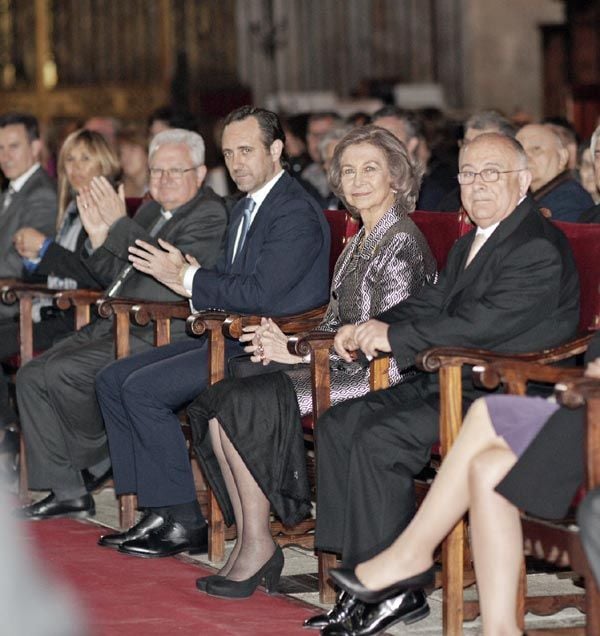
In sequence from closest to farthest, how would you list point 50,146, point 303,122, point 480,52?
point 303,122, point 50,146, point 480,52

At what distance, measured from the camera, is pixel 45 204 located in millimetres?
6391

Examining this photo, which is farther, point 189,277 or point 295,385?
point 189,277

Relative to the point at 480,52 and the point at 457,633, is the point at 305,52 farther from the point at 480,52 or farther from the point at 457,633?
the point at 457,633

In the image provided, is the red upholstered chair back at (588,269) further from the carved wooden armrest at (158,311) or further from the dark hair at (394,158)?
the carved wooden armrest at (158,311)

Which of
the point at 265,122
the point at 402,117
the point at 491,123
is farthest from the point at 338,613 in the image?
the point at 402,117

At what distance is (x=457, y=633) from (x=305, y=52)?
11.1 meters

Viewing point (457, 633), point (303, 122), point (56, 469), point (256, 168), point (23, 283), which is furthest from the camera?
point (303, 122)

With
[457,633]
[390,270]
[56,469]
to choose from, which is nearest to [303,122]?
[56,469]

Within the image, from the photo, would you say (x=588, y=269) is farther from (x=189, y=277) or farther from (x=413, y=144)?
(x=413, y=144)

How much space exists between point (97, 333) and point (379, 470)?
195cm

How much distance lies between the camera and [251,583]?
436cm

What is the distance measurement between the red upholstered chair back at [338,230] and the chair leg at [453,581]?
136cm

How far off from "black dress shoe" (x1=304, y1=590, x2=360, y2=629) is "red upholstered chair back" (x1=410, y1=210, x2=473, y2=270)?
1.20 meters

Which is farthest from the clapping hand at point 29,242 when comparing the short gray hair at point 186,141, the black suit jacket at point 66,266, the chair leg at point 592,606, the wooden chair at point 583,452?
the chair leg at point 592,606
